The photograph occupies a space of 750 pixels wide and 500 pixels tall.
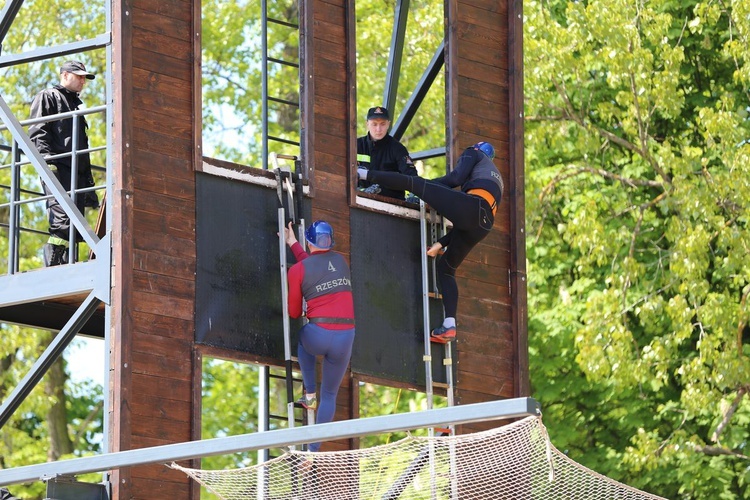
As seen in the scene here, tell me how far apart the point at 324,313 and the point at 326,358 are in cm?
41

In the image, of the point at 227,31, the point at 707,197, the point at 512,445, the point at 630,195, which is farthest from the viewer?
the point at 227,31

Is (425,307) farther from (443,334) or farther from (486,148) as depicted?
(486,148)

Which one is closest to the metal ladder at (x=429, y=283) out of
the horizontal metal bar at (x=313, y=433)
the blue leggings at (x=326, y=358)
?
the blue leggings at (x=326, y=358)

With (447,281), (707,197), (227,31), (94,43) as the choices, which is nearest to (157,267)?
(94,43)

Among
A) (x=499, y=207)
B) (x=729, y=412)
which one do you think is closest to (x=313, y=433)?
(x=499, y=207)

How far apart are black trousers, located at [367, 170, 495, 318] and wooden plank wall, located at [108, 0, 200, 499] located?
6.92 feet

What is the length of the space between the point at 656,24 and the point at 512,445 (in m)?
11.9

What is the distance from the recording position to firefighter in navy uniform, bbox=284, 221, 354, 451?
1545 cm

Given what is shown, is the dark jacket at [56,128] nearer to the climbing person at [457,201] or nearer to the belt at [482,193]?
the climbing person at [457,201]

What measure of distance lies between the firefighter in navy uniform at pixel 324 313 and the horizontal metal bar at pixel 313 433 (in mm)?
2779

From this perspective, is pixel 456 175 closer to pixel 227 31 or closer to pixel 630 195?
pixel 630 195

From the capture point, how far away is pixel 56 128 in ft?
54.0

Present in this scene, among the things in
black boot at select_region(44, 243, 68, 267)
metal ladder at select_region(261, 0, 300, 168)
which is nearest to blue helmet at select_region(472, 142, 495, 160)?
black boot at select_region(44, 243, 68, 267)

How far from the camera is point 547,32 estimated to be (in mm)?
25328
